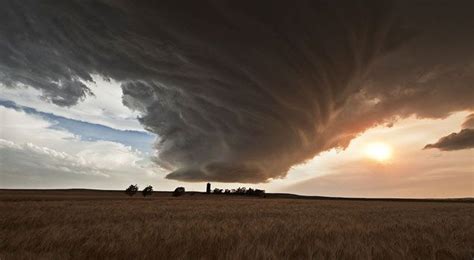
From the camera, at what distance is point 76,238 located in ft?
28.0

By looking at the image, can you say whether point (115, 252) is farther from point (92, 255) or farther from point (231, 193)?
point (231, 193)

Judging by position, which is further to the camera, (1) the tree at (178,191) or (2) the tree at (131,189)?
(1) the tree at (178,191)

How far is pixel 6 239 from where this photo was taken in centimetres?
855

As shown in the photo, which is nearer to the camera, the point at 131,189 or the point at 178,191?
the point at 131,189

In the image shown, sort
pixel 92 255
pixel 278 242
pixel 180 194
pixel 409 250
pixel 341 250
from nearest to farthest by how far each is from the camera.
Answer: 1. pixel 92 255
2. pixel 341 250
3. pixel 409 250
4. pixel 278 242
5. pixel 180 194

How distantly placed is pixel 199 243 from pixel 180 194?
10207 centimetres

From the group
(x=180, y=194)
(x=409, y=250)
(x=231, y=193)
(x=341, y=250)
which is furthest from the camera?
(x=231, y=193)

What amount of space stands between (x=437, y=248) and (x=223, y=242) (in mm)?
4491

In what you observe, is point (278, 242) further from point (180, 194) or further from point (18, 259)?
point (180, 194)

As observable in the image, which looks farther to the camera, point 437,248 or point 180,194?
point 180,194

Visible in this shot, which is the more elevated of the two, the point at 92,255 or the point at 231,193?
the point at 231,193

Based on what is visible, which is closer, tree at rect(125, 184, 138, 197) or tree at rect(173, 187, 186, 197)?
tree at rect(125, 184, 138, 197)

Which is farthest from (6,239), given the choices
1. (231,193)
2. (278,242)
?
(231,193)

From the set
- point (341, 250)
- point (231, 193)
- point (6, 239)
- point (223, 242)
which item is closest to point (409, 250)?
point (341, 250)
